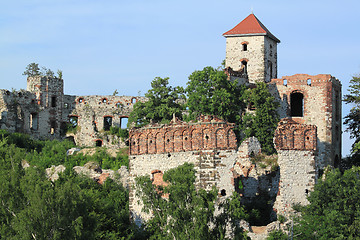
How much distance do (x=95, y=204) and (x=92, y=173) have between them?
721cm

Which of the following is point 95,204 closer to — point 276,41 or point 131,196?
point 131,196

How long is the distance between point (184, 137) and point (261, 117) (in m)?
12.8

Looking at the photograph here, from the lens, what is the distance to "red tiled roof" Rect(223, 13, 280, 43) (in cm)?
5075

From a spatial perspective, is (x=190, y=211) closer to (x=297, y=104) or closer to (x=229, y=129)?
(x=229, y=129)

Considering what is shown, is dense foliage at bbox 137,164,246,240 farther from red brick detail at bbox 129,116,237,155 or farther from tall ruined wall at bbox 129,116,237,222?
red brick detail at bbox 129,116,237,155

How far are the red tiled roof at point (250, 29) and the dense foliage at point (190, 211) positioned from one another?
21.3 m

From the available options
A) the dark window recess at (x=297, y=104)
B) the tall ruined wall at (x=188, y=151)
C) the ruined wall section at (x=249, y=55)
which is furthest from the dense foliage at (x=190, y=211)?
the ruined wall section at (x=249, y=55)

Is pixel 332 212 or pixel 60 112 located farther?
pixel 60 112

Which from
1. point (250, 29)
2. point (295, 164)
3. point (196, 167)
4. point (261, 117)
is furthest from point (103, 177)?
point (250, 29)

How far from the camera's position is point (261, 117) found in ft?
150

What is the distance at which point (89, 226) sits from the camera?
103 feet

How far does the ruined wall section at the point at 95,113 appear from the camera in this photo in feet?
186

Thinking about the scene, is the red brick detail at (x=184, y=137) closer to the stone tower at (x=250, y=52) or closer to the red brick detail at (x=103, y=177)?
the red brick detail at (x=103, y=177)

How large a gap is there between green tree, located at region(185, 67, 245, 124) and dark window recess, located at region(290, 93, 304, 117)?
3.59 meters
